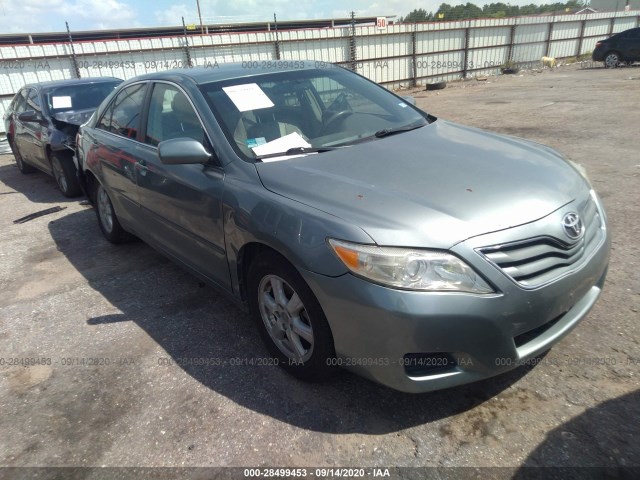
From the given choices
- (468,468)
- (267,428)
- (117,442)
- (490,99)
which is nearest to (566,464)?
(468,468)

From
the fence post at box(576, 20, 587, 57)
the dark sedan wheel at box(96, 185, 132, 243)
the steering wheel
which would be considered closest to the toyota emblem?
the steering wheel

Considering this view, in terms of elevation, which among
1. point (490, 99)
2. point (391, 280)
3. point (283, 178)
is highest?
point (283, 178)

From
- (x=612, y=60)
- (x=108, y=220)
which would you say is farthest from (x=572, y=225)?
(x=612, y=60)

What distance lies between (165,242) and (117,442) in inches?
62.4

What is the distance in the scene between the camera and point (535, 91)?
1466 cm

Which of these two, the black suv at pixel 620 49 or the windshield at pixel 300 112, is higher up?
the windshield at pixel 300 112

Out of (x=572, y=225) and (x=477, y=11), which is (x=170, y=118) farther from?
(x=477, y=11)

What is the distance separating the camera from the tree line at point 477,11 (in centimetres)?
2227

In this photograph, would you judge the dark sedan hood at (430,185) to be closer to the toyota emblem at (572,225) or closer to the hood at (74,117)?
the toyota emblem at (572,225)

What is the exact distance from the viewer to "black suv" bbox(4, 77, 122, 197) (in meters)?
6.71

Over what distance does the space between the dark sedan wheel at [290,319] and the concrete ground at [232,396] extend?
7.0 inches

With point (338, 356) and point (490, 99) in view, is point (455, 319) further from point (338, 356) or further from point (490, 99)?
point (490, 99)

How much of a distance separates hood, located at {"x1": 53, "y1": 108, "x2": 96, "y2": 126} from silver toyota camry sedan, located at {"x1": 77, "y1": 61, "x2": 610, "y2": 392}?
3.88 m

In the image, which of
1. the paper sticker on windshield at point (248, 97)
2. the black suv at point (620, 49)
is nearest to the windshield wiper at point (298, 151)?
the paper sticker on windshield at point (248, 97)
